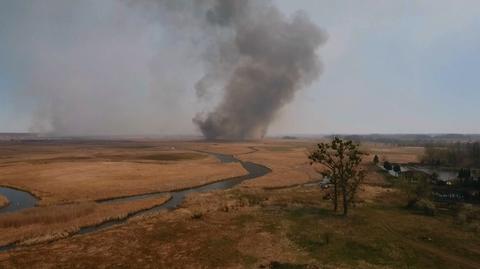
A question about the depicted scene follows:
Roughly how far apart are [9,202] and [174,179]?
3468 cm

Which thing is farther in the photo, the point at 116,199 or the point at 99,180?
the point at 99,180

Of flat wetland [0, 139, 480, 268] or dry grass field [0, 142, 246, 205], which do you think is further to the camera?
dry grass field [0, 142, 246, 205]

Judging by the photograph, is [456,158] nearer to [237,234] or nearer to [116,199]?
[237,234]

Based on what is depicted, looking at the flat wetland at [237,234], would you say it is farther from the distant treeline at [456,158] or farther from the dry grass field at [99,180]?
the distant treeline at [456,158]

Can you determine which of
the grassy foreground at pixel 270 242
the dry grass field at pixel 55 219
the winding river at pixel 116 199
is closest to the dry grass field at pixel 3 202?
the winding river at pixel 116 199

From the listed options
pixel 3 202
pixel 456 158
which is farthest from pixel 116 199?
pixel 456 158

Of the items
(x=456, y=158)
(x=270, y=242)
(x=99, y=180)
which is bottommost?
(x=270, y=242)

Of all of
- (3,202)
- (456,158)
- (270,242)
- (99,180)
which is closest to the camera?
(270,242)

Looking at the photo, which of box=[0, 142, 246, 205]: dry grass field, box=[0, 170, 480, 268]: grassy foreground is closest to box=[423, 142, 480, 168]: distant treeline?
box=[0, 142, 246, 205]: dry grass field

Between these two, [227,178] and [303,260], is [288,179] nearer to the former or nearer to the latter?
[227,178]

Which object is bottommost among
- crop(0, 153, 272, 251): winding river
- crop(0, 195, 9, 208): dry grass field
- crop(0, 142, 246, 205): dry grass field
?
crop(0, 153, 272, 251): winding river

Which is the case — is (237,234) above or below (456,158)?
below

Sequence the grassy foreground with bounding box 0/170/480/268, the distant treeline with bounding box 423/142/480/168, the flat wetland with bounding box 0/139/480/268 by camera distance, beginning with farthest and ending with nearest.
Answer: the distant treeline with bounding box 423/142/480/168 → the flat wetland with bounding box 0/139/480/268 → the grassy foreground with bounding box 0/170/480/268

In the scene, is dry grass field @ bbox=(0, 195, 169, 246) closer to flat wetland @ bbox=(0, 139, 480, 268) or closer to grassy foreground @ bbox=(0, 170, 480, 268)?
flat wetland @ bbox=(0, 139, 480, 268)
